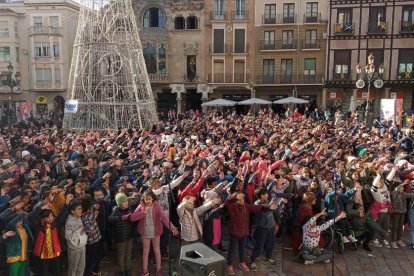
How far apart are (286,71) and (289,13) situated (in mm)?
5248

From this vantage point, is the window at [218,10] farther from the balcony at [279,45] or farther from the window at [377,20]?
the window at [377,20]

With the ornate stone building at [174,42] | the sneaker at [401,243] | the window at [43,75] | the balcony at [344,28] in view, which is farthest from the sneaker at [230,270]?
the window at [43,75]

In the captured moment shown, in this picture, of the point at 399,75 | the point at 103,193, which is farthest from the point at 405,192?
the point at 399,75

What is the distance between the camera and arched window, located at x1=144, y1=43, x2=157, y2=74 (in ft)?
121

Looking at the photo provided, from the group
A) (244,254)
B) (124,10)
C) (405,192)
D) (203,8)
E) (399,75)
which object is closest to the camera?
(244,254)

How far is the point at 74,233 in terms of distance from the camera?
6406 millimetres

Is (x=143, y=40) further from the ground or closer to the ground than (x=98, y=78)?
further from the ground

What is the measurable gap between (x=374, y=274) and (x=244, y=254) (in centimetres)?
252

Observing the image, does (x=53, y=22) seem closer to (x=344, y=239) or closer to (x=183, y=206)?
(x=183, y=206)

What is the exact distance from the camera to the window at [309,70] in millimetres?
35625

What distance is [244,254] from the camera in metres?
8.14

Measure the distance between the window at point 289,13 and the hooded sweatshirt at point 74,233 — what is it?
108ft

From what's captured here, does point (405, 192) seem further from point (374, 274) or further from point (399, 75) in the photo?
point (399, 75)

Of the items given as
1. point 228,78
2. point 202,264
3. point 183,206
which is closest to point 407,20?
point 228,78
